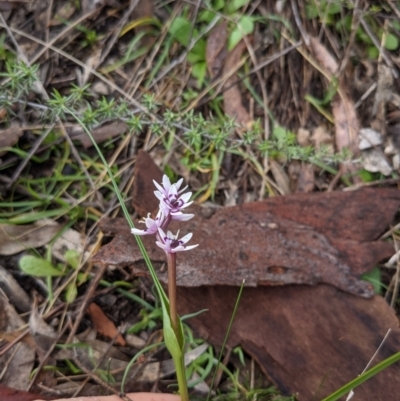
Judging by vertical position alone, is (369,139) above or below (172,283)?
below

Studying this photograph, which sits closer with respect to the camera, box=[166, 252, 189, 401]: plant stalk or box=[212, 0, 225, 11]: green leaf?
box=[166, 252, 189, 401]: plant stalk

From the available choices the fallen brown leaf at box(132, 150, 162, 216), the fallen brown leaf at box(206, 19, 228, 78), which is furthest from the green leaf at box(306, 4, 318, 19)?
the fallen brown leaf at box(132, 150, 162, 216)

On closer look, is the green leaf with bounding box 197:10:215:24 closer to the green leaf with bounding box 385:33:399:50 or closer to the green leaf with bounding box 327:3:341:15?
the green leaf with bounding box 327:3:341:15

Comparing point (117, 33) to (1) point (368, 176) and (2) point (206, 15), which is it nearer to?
(2) point (206, 15)

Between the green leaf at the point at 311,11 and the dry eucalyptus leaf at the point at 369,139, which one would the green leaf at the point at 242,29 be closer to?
the green leaf at the point at 311,11

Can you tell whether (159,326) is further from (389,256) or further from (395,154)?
(395,154)

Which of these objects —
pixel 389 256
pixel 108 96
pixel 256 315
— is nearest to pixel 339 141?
pixel 389 256

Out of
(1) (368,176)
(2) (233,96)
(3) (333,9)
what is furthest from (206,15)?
(1) (368,176)
